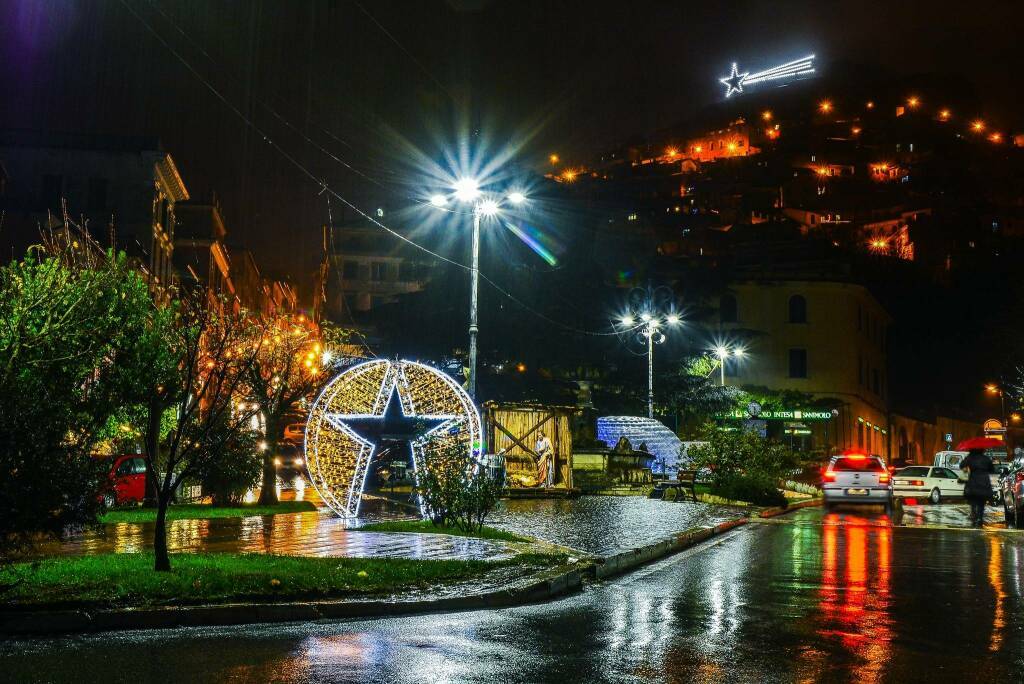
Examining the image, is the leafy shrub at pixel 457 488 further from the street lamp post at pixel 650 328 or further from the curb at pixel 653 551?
the street lamp post at pixel 650 328

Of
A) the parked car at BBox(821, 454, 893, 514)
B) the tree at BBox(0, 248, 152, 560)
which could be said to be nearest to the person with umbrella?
the parked car at BBox(821, 454, 893, 514)

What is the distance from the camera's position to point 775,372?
6369 cm

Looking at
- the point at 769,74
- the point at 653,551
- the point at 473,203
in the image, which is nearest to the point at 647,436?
the point at 473,203

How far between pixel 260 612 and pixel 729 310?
56.8m

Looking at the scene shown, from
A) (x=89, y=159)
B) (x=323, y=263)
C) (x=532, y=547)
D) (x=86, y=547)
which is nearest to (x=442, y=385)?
(x=532, y=547)

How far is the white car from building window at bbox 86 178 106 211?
1501 inches

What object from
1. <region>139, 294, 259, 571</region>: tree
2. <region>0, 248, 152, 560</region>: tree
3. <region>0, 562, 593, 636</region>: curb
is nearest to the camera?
<region>0, 562, 593, 636</region>: curb

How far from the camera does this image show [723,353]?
53719 millimetres

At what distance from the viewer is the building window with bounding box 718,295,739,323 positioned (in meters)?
64.1

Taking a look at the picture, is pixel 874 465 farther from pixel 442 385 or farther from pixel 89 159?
pixel 89 159

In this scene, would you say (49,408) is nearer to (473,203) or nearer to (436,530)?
(436,530)

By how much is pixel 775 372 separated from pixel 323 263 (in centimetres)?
4995

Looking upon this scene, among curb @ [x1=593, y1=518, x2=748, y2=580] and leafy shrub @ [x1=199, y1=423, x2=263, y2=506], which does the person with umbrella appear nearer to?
curb @ [x1=593, y1=518, x2=748, y2=580]

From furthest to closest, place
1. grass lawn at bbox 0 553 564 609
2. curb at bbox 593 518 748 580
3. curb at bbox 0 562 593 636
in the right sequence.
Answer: curb at bbox 593 518 748 580
grass lawn at bbox 0 553 564 609
curb at bbox 0 562 593 636
